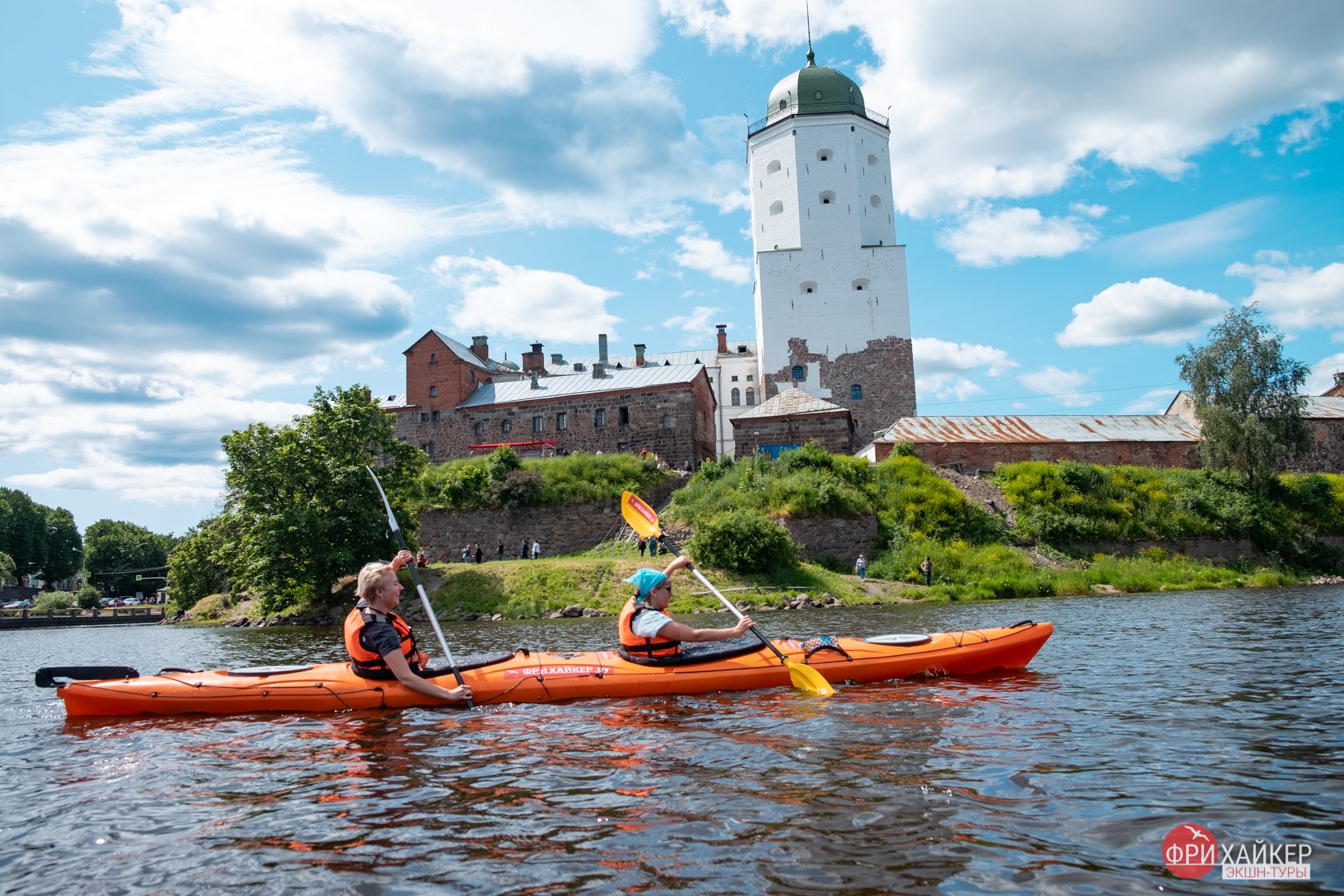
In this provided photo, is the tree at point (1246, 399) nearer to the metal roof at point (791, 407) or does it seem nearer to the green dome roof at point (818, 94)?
the metal roof at point (791, 407)

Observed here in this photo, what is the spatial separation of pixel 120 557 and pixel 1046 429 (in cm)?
7231

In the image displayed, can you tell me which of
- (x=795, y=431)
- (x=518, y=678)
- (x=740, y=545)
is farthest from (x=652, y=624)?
(x=795, y=431)

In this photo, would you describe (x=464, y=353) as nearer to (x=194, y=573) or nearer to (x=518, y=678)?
(x=194, y=573)

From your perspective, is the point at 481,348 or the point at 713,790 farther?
the point at 481,348

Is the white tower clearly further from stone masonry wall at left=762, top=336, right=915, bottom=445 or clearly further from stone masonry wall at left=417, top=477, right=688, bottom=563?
stone masonry wall at left=417, top=477, right=688, bottom=563

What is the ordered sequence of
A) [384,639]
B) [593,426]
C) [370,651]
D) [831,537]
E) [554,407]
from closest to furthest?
[384,639], [370,651], [831,537], [593,426], [554,407]

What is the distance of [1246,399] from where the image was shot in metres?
32.0

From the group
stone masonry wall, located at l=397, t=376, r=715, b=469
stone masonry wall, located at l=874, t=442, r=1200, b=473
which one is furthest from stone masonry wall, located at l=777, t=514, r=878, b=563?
stone masonry wall, located at l=397, t=376, r=715, b=469

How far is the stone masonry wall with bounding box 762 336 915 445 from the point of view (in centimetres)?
4475

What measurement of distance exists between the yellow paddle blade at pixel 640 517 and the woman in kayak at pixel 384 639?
3567 mm

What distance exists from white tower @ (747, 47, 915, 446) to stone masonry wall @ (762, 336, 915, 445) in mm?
50

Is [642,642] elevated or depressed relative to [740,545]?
depressed

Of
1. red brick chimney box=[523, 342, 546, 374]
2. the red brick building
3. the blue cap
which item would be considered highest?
red brick chimney box=[523, 342, 546, 374]

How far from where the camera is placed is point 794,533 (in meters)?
27.3
